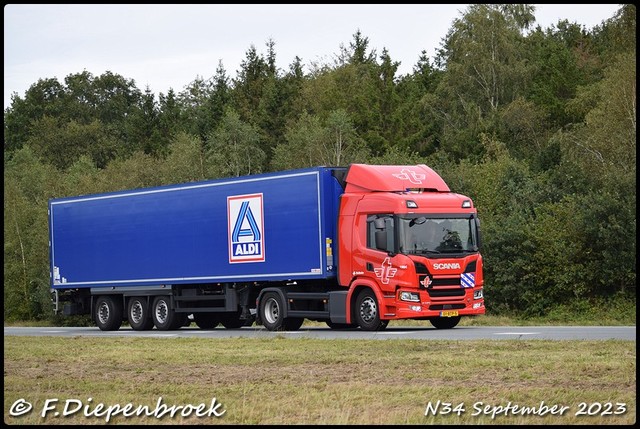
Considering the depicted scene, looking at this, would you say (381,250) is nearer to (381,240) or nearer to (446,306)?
(381,240)

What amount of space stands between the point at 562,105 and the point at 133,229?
158ft

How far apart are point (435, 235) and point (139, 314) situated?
10.9m

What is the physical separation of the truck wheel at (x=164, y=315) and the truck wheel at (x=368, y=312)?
7.14m

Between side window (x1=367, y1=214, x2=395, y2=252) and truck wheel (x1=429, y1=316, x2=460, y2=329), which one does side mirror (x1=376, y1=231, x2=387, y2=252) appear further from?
truck wheel (x1=429, y1=316, x2=460, y2=329)

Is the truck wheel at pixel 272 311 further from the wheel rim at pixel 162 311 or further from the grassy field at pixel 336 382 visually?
the grassy field at pixel 336 382

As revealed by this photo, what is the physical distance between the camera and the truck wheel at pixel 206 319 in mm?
34406

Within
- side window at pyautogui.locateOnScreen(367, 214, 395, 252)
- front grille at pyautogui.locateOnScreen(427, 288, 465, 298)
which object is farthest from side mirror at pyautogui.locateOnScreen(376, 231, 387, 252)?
front grille at pyautogui.locateOnScreen(427, 288, 465, 298)

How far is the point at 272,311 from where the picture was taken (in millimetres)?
30156

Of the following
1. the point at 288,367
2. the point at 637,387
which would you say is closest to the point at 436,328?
the point at 288,367

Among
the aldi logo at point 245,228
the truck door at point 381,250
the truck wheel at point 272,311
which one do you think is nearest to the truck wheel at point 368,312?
the truck door at point 381,250

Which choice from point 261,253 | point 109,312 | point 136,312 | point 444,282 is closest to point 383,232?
point 444,282

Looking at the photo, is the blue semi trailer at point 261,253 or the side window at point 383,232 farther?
the blue semi trailer at point 261,253

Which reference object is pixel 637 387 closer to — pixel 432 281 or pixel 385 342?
pixel 385 342

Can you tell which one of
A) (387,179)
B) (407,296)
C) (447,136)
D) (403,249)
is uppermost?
(447,136)
